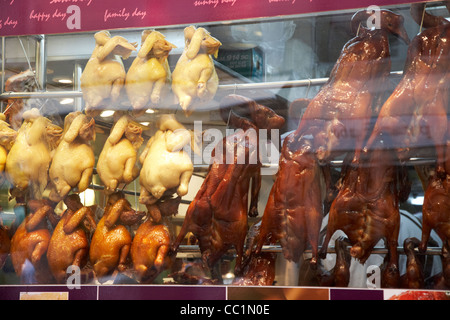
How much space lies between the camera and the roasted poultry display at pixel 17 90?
419cm

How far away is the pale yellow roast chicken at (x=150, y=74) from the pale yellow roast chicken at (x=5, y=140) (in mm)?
893

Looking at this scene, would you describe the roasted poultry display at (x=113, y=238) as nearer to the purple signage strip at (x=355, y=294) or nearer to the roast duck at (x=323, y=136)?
the roast duck at (x=323, y=136)

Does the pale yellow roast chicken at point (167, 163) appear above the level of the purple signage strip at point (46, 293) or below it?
above

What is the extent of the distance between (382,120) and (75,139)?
76.5 inches

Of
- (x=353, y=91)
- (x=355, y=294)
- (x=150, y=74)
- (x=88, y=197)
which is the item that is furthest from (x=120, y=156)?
(x=355, y=294)

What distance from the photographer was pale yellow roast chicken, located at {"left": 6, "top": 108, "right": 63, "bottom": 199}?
13.1 feet

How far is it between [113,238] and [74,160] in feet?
1.86

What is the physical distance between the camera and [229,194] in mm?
3535

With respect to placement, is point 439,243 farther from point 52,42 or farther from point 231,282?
point 52,42

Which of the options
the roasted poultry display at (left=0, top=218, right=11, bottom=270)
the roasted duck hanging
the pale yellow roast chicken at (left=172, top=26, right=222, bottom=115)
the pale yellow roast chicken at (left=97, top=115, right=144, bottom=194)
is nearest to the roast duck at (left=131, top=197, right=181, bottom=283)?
the pale yellow roast chicken at (left=97, top=115, right=144, bottom=194)

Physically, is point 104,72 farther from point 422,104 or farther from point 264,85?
Result: point 422,104

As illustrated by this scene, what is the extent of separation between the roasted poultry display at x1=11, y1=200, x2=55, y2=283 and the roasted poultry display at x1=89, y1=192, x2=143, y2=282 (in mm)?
337

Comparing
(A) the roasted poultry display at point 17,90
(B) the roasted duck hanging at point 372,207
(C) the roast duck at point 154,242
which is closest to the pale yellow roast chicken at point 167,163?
(C) the roast duck at point 154,242
